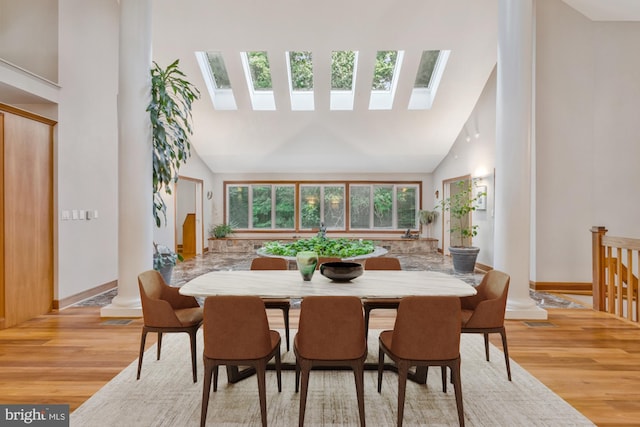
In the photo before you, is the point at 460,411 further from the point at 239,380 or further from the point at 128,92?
the point at 128,92

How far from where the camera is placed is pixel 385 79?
7281mm

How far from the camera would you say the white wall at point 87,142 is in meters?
4.35

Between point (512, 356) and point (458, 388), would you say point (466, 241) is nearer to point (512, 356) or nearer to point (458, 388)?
point (512, 356)

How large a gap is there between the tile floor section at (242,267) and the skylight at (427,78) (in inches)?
133

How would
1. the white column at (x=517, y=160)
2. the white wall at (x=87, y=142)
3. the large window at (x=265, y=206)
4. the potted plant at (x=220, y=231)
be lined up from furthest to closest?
1. the large window at (x=265, y=206)
2. the potted plant at (x=220, y=231)
3. the white wall at (x=87, y=142)
4. the white column at (x=517, y=160)

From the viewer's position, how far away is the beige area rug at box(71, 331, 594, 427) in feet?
6.83

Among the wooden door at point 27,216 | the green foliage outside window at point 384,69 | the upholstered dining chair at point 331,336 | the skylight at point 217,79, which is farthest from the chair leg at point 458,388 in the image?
the skylight at point 217,79

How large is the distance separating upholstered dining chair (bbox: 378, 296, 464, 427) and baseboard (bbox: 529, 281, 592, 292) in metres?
4.19

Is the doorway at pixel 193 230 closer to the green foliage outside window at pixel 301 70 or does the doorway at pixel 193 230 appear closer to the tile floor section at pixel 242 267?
the tile floor section at pixel 242 267

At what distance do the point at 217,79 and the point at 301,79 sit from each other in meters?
1.72

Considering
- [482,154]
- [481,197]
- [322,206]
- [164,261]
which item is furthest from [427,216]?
[164,261]

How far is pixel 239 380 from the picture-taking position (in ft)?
8.35

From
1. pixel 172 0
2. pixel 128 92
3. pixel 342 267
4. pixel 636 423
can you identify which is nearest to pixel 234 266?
pixel 128 92

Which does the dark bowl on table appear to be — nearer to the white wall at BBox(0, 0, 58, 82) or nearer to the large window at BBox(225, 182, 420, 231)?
the white wall at BBox(0, 0, 58, 82)
